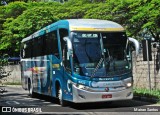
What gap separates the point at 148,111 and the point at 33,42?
10160 mm

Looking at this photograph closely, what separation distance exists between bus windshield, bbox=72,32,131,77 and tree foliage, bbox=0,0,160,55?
302 cm

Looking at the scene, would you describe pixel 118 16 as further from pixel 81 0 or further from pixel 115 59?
pixel 81 0

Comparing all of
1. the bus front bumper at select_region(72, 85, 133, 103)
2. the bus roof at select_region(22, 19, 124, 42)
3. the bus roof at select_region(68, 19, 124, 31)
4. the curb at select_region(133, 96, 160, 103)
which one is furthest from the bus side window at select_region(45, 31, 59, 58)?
the curb at select_region(133, 96, 160, 103)

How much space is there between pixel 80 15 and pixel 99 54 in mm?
20472

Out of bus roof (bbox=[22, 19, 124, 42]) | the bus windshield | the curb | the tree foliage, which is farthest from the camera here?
the tree foliage

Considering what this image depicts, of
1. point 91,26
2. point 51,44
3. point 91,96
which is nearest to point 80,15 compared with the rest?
point 51,44

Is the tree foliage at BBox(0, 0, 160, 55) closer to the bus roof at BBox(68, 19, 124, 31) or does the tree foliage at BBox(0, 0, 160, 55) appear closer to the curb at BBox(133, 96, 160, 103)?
the bus roof at BBox(68, 19, 124, 31)

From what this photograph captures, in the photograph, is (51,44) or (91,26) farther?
(51,44)

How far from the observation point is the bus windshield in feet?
48.6

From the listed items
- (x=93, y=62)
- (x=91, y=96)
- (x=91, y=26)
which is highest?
(x=91, y=26)

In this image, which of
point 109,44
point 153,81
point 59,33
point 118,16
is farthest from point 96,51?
point 118,16

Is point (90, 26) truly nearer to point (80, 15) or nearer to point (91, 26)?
point (91, 26)

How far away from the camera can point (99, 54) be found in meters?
15.0

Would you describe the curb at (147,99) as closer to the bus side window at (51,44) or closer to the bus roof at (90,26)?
the bus roof at (90,26)
